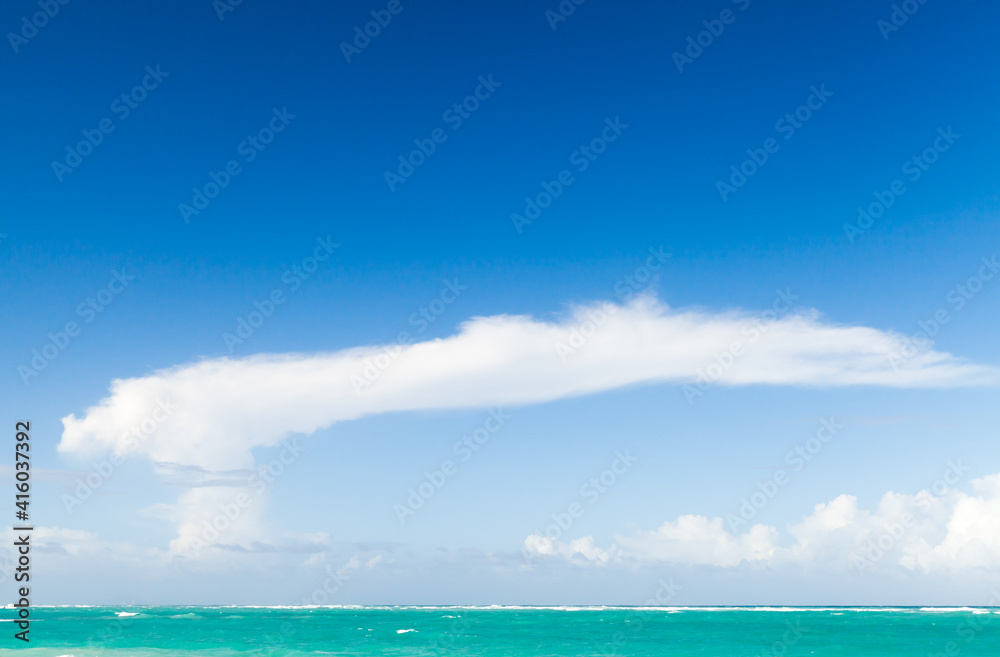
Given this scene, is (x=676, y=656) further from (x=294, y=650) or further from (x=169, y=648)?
(x=169, y=648)

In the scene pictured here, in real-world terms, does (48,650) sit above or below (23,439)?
below

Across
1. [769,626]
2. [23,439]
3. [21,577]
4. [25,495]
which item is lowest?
[769,626]

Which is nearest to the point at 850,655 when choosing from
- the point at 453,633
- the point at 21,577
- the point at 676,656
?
the point at 676,656

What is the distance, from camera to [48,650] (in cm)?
5309

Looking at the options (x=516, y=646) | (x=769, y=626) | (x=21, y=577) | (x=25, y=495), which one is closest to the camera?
(x=25, y=495)

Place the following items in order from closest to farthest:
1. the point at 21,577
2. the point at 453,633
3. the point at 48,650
Answer: the point at 21,577 → the point at 48,650 → the point at 453,633

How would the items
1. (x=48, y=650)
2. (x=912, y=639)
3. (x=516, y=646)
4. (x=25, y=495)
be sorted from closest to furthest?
(x=25, y=495)
(x=48, y=650)
(x=516, y=646)
(x=912, y=639)

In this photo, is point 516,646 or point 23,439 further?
point 516,646

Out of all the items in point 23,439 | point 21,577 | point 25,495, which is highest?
point 23,439

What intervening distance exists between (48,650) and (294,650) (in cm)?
1496

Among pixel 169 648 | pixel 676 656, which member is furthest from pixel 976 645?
pixel 169 648

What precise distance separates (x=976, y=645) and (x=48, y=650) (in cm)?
6427

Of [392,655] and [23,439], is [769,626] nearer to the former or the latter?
[392,655]

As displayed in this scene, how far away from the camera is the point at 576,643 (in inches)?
2478
